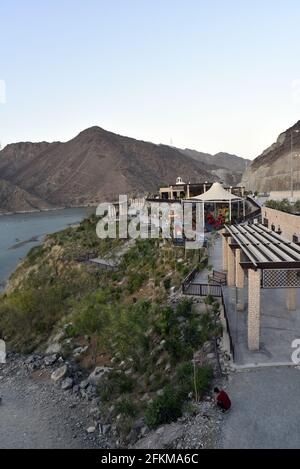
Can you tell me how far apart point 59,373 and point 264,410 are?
8.52 m

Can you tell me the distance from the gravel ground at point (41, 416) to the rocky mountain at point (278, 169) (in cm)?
4668

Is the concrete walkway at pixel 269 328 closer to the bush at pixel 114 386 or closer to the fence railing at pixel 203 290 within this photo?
the fence railing at pixel 203 290

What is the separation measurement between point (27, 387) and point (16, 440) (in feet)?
10.9

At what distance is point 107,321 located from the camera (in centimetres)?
1572

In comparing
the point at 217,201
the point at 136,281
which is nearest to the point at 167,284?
the point at 136,281

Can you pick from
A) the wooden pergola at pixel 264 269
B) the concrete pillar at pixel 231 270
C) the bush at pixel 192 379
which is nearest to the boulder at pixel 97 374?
the bush at pixel 192 379

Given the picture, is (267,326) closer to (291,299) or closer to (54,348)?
(291,299)

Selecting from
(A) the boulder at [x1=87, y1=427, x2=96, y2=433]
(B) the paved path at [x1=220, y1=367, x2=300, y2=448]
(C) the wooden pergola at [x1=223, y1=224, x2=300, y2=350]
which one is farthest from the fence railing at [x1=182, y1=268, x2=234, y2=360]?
(A) the boulder at [x1=87, y1=427, x2=96, y2=433]

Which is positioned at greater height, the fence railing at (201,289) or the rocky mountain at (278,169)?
the rocky mountain at (278,169)

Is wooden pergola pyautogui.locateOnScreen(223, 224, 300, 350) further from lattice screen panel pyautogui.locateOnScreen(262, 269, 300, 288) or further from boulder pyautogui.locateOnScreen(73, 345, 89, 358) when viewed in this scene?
boulder pyautogui.locateOnScreen(73, 345, 89, 358)

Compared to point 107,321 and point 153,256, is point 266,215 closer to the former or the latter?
point 153,256

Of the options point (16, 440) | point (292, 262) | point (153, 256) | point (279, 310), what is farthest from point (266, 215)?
point (16, 440)

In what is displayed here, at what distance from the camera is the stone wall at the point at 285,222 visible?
17.3m
